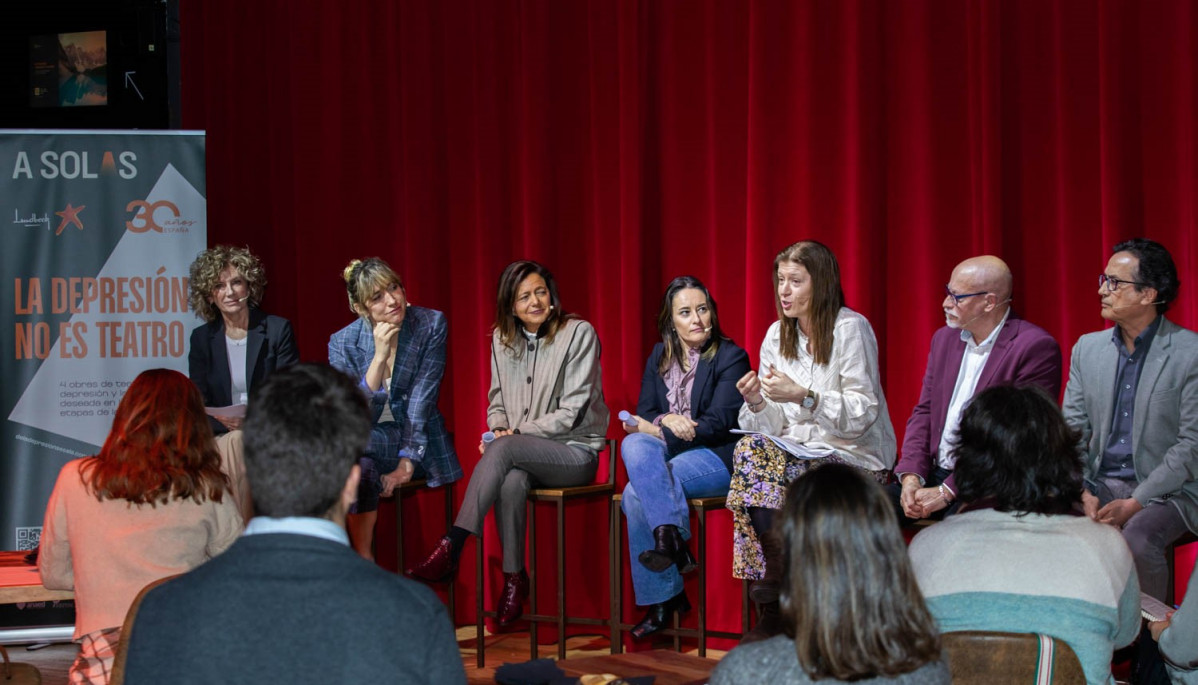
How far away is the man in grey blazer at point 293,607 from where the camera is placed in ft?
4.16

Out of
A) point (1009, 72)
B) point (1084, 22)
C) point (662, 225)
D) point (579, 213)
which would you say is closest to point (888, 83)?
point (1009, 72)

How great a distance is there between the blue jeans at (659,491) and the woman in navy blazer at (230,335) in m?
1.53

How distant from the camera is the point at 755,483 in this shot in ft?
12.0

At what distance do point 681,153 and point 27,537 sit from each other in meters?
3.11

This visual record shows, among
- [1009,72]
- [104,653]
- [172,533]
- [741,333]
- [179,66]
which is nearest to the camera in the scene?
[104,653]

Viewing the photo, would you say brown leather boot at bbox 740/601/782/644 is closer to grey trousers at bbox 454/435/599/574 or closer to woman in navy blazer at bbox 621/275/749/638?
woman in navy blazer at bbox 621/275/749/638

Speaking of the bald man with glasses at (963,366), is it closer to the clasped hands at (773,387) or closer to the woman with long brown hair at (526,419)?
the clasped hands at (773,387)

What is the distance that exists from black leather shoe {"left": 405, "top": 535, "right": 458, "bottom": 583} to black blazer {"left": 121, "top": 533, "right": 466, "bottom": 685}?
2702 millimetres

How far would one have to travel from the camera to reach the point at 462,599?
5.10m

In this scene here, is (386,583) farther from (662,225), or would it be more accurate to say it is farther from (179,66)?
(179,66)

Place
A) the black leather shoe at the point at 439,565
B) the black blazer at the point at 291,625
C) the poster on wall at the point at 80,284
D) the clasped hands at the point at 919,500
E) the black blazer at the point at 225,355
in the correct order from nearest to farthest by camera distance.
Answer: the black blazer at the point at 291,625
the clasped hands at the point at 919,500
the black leather shoe at the point at 439,565
the black blazer at the point at 225,355
the poster on wall at the point at 80,284

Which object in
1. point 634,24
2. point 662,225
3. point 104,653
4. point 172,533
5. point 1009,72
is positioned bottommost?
point 104,653

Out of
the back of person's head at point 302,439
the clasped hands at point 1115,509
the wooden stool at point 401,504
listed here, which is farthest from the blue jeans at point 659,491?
the back of person's head at point 302,439

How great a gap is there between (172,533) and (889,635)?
1.66 m
